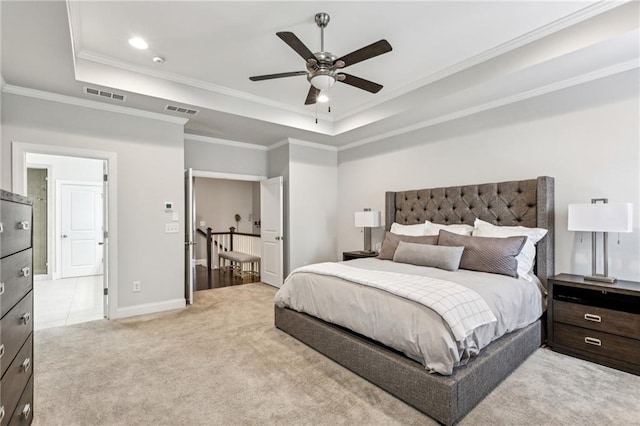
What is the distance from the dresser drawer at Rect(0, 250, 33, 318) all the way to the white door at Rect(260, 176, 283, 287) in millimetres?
3858

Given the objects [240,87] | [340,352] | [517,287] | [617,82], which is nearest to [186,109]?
[240,87]

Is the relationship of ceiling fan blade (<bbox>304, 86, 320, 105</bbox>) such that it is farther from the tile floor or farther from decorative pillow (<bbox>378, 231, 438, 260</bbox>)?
the tile floor

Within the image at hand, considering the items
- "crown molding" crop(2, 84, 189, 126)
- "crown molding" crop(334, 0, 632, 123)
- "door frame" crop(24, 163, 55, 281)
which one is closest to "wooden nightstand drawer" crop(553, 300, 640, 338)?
"crown molding" crop(334, 0, 632, 123)

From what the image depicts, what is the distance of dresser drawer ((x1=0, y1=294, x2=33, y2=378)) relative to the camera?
135 cm

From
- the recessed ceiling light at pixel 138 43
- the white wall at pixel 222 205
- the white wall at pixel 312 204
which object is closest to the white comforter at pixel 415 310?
the white wall at pixel 312 204

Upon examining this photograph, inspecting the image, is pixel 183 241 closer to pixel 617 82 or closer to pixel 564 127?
pixel 564 127

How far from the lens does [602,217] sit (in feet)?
8.82

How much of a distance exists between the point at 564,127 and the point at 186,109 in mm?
4320

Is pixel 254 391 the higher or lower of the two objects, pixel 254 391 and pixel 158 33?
the lower

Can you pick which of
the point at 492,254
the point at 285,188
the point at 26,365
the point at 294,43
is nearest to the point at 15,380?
the point at 26,365

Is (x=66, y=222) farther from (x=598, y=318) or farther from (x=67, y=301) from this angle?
(x=598, y=318)

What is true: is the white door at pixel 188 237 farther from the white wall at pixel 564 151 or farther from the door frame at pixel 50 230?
the door frame at pixel 50 230

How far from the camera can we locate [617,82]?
2.97m

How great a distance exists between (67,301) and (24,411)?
3.75 meters
